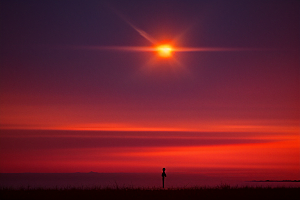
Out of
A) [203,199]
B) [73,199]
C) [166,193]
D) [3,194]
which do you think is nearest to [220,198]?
[203,199]

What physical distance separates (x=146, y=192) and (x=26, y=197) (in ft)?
22.8

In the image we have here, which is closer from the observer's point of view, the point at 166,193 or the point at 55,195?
the point at 55,195

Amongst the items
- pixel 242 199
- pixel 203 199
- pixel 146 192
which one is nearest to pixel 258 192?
pixel 242 199

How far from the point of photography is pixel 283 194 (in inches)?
954

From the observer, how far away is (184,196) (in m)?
23.1

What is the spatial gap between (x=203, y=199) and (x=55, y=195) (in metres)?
8.19

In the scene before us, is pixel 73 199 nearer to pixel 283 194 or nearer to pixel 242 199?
pixel 242 199

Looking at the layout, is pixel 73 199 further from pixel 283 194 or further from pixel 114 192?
pixel 283 194

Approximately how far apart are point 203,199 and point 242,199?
216 centimetres

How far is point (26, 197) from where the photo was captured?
21.8 meters

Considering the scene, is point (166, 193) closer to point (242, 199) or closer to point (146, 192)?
point (146, 192)

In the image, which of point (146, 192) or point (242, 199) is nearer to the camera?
point (242, 199)

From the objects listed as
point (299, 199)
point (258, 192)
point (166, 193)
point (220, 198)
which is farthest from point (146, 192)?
point (299, 199)

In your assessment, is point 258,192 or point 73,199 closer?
point 73,199
